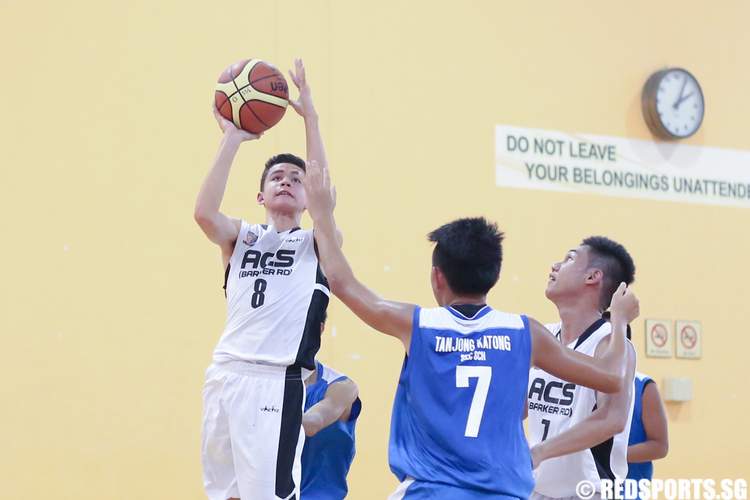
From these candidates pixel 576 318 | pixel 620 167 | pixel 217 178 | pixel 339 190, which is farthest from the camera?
pixel 620 167

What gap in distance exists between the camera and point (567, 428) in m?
3.87

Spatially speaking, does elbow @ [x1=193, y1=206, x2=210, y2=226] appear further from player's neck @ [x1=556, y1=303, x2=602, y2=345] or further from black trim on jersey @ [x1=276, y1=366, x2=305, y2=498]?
player's neck @ [x1=556, y1=303, x2=602, y2=345]

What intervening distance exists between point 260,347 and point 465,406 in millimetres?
1454

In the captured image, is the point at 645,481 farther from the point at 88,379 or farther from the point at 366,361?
the point at 88,379

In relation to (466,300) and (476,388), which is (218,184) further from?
(476,388)

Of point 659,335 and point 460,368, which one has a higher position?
point 659,335

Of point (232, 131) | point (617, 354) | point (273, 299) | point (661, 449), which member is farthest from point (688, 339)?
point (617, 354)

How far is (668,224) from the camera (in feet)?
25.4

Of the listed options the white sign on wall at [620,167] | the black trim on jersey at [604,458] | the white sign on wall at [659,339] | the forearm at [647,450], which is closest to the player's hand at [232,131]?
the black trim on jersey at [604,458]

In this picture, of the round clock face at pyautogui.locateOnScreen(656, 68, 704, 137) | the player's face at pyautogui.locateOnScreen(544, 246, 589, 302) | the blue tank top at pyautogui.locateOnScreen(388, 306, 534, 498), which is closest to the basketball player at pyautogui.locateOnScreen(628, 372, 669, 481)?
the player's face at pyautogui.locateOnScreen(544, 246, 589, 302)

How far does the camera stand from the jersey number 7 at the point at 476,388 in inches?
119

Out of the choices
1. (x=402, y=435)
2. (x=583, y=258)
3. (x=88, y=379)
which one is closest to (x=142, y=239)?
(x=88, y=379)

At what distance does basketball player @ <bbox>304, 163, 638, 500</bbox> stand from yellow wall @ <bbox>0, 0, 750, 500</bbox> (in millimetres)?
3273

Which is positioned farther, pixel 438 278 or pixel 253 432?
pixel 253 432
